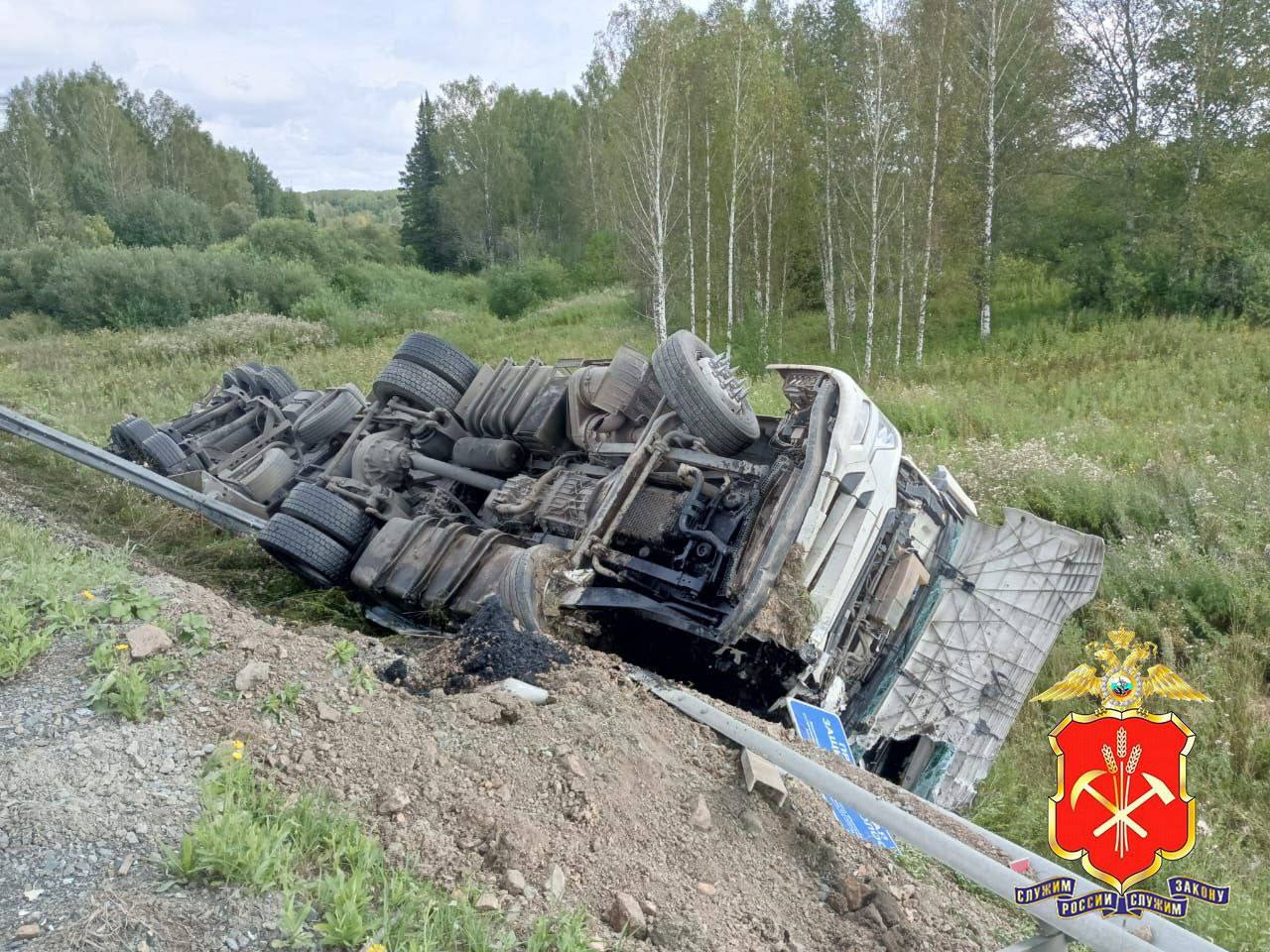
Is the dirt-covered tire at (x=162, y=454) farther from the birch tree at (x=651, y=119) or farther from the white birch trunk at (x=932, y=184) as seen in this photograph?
the white birch trunk at (x=932, y=184)

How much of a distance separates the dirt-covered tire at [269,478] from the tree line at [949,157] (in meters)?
10.1

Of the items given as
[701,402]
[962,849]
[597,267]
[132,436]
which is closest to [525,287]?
[597,267]

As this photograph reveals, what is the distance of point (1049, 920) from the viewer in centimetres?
219

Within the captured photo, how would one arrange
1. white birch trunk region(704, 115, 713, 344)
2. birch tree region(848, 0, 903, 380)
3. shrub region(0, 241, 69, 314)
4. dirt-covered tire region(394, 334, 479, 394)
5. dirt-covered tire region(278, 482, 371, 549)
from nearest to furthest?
dirt-covered tire region(278, 482, 371, 549) → dirt-covered tire region(394, 334, 479, 394) → birch tree region(848, 0, 903, 380) → white birch trunk region(704, 115, 713, 344) → shrub region(0, 241, 69, 314)

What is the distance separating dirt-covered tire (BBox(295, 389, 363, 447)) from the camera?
668 cm

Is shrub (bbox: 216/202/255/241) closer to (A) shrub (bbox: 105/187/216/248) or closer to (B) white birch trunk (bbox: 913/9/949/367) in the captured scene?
(A) shrub (bbox: 105/187/216/248)

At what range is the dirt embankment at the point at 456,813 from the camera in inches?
76.1

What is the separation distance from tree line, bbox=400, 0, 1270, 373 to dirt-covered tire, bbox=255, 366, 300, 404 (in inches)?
344

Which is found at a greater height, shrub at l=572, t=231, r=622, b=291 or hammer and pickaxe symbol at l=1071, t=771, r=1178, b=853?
shrub at l=572, t=231, r=622, b=291

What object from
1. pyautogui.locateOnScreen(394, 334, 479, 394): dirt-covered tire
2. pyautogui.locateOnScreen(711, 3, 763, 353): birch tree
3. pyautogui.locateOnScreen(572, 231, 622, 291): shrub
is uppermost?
pyautogui.locateOnScreen(711, 3, 763, 353): birch tree

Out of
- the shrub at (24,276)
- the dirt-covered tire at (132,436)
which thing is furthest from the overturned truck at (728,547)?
the shrub at (24,276)

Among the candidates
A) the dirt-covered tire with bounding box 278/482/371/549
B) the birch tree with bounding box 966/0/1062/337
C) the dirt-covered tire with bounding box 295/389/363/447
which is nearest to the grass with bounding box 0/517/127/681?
the dirt-covered tire with bounding box 278/482/371/549

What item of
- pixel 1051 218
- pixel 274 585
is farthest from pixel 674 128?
pixel 274 585

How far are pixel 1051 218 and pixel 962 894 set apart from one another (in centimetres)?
1678
